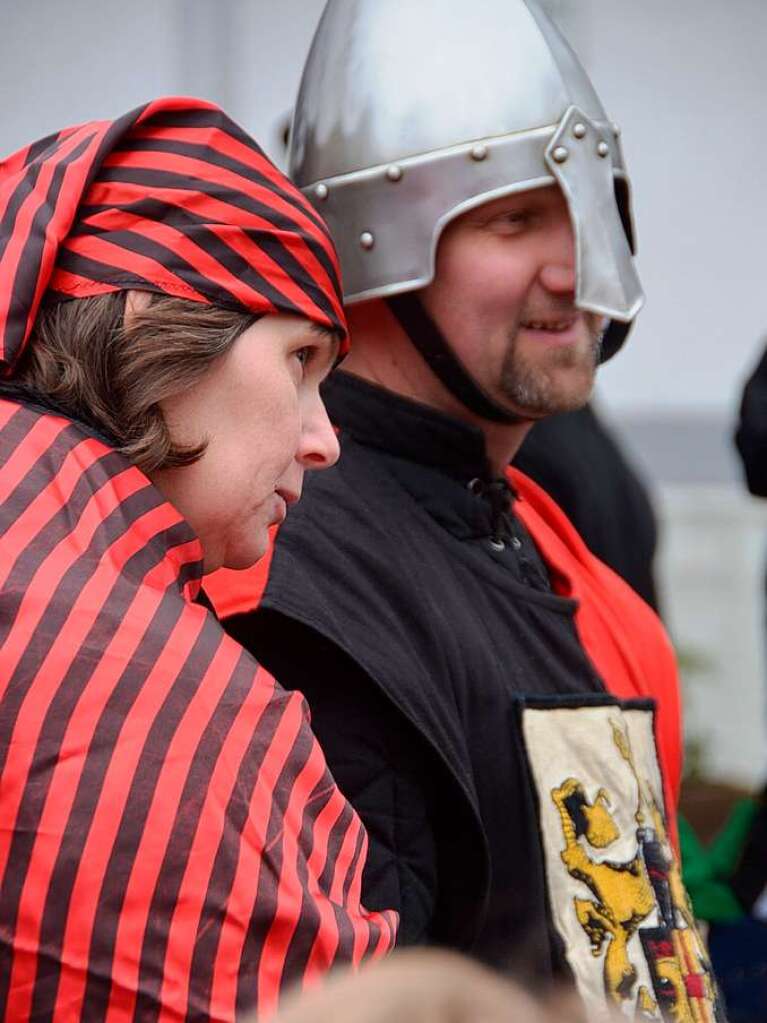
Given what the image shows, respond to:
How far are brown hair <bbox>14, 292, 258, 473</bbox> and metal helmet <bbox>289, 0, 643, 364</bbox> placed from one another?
2.35 ft

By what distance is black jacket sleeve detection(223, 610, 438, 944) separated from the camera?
1789 mm

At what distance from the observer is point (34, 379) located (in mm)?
1466

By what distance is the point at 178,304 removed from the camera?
57.9 inches

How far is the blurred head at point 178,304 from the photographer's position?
1.46 metres

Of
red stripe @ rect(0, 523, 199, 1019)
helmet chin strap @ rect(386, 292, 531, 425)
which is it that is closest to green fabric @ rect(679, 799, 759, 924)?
helmet chin strap @ rect(386, 292, 531, 425)

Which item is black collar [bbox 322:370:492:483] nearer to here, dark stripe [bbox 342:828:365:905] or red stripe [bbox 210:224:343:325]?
red stripe [bbox 210:224:343:325]

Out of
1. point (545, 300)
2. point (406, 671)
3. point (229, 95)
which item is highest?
point (545, 300)

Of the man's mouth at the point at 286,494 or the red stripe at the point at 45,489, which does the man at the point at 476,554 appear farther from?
the red stripe at the point at 45,489

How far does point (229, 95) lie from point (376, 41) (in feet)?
9.61

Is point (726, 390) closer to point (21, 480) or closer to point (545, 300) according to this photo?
point (545, 300)

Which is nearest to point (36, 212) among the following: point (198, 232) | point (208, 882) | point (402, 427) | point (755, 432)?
point (198, 232)

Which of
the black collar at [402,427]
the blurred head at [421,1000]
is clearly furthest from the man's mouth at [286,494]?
the blurred head at [421,1000]

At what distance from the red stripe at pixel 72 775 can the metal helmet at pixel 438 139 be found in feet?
3.16


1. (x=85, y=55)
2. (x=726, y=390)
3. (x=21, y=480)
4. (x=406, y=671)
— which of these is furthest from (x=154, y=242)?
(x=726, y=390)
